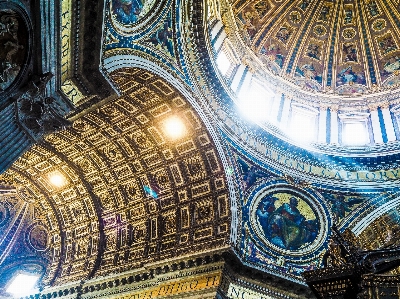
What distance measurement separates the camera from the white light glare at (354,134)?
18016 millimetres

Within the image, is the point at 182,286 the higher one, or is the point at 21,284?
the point at 21,284

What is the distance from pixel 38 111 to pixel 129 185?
832 cm

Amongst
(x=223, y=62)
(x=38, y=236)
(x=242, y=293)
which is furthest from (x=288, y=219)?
(x=38, y=236)

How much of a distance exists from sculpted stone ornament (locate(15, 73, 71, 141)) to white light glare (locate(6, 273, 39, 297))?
1063cm

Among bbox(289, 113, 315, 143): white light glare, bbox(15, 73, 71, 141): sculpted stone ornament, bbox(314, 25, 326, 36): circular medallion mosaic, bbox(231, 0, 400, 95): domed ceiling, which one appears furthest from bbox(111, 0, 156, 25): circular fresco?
bbox(314, 25, 326, 36): circular medallion mosaic

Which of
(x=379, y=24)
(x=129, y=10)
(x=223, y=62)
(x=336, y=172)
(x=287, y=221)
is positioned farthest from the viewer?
(x=379, y=24)

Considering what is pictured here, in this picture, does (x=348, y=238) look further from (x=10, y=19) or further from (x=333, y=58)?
(x=333, y=58)

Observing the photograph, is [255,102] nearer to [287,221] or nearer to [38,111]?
[287,221]

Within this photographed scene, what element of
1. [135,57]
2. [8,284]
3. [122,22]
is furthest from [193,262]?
[8,284]

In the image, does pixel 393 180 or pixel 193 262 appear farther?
pixel 393 180

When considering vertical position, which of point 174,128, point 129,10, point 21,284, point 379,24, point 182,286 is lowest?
point 182,286

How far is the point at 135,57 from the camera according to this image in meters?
10.6

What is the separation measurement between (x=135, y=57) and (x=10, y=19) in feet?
15.2

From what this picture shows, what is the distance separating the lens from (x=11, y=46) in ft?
20.7
